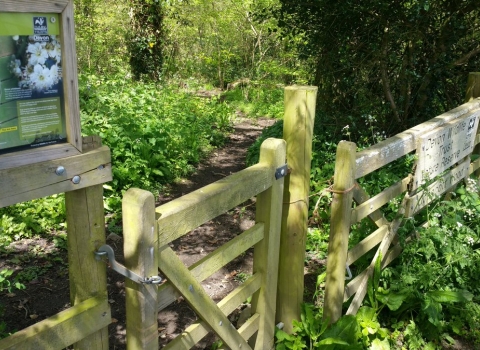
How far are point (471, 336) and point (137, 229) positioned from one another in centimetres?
318

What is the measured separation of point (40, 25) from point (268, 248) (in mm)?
1851

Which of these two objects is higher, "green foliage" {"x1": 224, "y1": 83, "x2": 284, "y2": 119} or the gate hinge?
the gate hinge

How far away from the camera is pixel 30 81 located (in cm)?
147

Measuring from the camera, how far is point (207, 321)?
2.37 meters

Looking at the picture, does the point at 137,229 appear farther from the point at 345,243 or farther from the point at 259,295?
the point at 345,243

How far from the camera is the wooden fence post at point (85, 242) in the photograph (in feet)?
5.60

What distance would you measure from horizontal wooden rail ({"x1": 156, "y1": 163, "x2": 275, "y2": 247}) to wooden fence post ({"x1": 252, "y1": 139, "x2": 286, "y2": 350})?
91 mm

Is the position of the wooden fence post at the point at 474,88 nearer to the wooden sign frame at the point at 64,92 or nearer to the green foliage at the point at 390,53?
the green foliage at the point at 390,53

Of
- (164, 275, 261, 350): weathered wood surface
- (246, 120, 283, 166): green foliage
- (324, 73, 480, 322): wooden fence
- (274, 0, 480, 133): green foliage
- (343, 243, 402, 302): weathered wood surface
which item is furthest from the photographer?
(246, 120, 283, 166): green foliage

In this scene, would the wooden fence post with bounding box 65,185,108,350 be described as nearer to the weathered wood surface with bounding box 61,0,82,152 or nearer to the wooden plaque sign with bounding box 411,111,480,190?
the weathered wood surface with bounding box 61,0,82,152

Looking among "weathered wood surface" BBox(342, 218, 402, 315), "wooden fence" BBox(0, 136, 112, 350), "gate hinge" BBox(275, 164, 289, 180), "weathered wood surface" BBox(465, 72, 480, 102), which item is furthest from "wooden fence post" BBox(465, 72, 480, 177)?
"wooden fence" BBox(0, 136, 112, 350)

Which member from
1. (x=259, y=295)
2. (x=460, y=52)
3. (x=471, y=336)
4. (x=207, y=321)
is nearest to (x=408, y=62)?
(x=460, y=52)

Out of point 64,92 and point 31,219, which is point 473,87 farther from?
point 31,219

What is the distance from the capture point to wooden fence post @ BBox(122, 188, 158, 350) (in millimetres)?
1789
